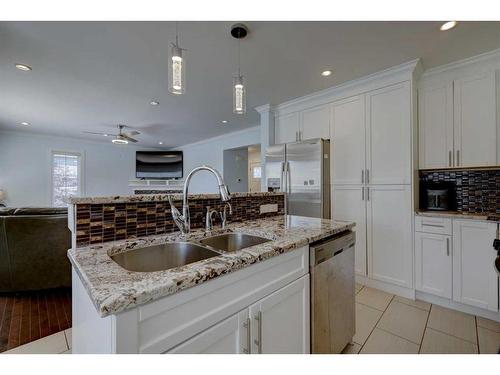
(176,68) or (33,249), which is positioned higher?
(176,68)

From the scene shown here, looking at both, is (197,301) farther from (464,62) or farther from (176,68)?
(464,62)

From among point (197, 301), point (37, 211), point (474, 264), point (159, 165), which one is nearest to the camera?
point (197, 301)

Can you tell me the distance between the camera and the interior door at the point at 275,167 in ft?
10.8

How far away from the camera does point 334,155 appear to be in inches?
114

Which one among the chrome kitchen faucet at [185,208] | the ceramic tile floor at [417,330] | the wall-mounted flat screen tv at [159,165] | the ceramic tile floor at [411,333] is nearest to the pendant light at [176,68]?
the chrome kitchen faucet at [185,208]

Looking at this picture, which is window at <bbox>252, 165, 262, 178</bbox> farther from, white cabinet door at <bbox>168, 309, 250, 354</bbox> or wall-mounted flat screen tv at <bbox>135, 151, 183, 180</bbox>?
white cabinet door at <bbox>168, 309, 250, 354</bbox>

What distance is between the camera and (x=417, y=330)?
180 cm

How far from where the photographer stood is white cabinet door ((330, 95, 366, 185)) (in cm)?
266

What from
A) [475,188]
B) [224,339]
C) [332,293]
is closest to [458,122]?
[475,188]

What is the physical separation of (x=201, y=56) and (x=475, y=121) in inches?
106

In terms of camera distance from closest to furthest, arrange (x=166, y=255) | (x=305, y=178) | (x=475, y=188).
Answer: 1. (x=166, y=255)
2. (x=475, y=188)
3. (x=305, y=178)
